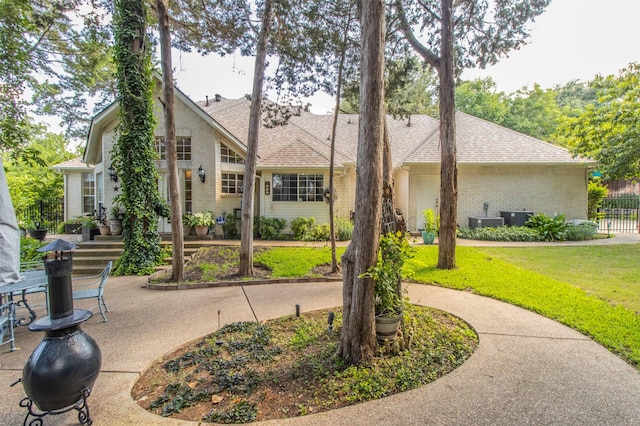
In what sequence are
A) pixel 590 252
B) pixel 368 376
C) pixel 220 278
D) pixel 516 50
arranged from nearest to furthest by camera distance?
1. pixel 368 376
2. pixel 220 278
3. pixel 516 50
4. pixel 590 252

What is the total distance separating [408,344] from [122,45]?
10114 millimetres

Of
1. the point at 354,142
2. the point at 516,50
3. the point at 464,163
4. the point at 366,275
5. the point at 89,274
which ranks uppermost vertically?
the point at 516,50

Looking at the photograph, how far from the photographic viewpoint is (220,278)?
7.63 metres

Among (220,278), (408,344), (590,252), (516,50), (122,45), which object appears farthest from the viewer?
(590,252)

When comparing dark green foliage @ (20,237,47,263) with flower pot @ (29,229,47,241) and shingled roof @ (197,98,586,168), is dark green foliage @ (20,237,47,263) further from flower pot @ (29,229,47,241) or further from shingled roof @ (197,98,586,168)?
shingled roof @ (197,98,586,168)

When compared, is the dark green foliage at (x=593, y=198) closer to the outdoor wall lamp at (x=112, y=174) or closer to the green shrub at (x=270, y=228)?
the green shrub at (x=270, y=228)

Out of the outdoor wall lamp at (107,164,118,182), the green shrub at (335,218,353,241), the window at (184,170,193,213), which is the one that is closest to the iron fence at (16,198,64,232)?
the outdoor wall lamp at (107,164,118,182)

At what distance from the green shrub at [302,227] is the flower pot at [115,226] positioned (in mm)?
6289

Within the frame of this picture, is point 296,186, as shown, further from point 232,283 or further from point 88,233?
point 88,233

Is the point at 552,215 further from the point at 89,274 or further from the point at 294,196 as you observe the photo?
the point at 89,274

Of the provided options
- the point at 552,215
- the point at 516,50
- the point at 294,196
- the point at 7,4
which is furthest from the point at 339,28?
the point at 552,215

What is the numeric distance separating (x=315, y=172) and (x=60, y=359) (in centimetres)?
1125

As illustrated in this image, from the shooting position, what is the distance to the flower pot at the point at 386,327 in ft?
11.8

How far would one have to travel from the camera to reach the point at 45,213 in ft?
53.7
